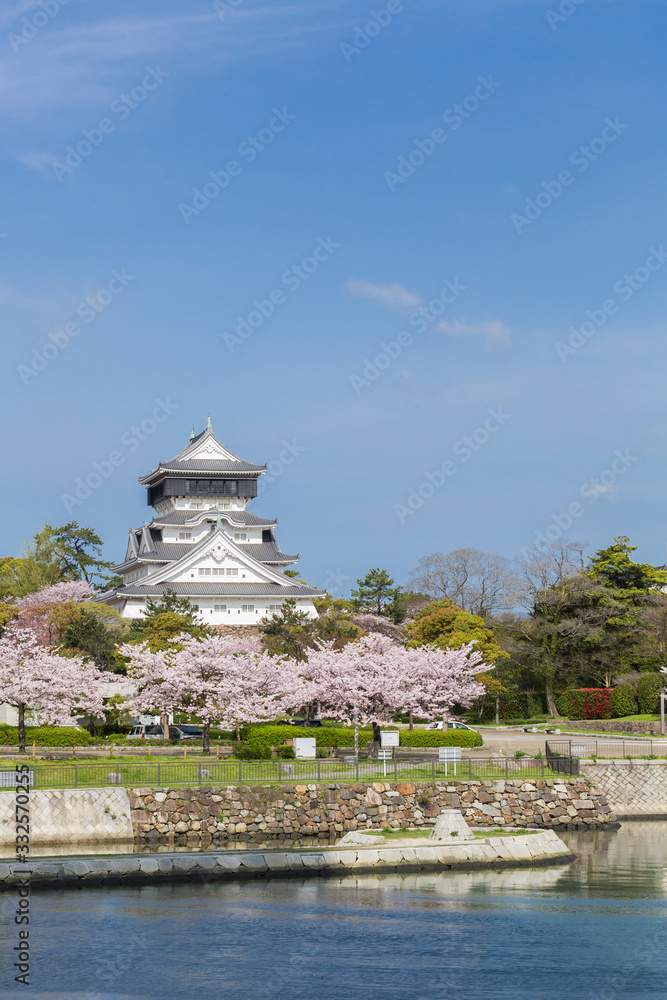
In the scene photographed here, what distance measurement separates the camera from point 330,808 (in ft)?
134

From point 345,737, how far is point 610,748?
11328 mm

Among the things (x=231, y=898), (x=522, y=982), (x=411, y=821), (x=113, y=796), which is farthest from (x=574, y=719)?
(x=522, y=982)

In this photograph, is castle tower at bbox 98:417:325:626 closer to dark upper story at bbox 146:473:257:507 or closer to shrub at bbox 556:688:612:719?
dark upper story at bbox 146:473:257:507

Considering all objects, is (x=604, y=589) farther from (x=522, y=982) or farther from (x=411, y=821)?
(x=522, y=982)

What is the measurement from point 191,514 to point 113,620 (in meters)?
25.9

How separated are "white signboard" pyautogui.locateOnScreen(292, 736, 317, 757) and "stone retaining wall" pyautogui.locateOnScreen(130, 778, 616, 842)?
18.4 ft

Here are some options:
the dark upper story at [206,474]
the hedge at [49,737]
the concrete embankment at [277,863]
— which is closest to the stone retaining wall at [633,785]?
the concrete embankment at [277,863]

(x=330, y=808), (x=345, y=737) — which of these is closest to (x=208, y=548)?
(x=345, y=737)

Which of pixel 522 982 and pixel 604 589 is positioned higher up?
pixel 604 589

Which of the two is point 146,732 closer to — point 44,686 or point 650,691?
point 44,686

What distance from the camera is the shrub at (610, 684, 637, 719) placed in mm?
70000

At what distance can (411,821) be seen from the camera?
41438 millimetres

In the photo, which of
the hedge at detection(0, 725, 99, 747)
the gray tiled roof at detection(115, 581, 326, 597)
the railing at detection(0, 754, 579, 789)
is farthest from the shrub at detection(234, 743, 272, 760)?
the gray tiled roof at detection(115, 581, 326, 597)

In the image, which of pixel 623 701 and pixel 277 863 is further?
pixel 623 701
